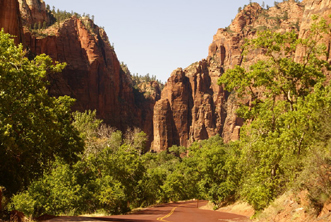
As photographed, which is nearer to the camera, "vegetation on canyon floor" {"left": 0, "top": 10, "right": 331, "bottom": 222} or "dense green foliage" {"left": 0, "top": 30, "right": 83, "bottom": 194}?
"dense green foliage" {"left": 0, "top": 30, "right": 83, "bottom": 194}

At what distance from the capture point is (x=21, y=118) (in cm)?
1559

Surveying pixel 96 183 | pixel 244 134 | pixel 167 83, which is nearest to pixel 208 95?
pixel 167 83

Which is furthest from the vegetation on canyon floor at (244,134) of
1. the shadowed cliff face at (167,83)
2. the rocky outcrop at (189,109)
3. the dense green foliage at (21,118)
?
the rocky outcrop at (189,109)

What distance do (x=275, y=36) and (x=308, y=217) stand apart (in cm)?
1342

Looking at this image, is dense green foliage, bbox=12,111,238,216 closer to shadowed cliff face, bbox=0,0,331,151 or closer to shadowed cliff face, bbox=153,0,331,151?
shadowed cliff face, bbox=0,0,331,151

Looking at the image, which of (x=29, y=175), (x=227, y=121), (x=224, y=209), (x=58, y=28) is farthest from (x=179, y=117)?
(x=29, y=175)

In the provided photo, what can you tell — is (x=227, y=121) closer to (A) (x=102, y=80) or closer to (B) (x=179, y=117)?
(B) (x=179, y=117)

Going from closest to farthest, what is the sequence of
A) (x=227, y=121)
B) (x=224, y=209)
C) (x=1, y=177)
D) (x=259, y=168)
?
(x=1, y=177), (x=259, y=168), (x=224, y=209), (x=227, y=121)

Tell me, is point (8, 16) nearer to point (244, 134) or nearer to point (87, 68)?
point (87, 68)

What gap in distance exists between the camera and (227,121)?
160 m

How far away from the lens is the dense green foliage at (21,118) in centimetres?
1469

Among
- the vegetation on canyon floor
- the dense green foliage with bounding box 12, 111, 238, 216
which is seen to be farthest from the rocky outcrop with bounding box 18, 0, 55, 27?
the vegetation on canyon floor

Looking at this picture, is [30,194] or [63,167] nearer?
[30,194]

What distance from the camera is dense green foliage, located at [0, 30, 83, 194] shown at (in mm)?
14688
